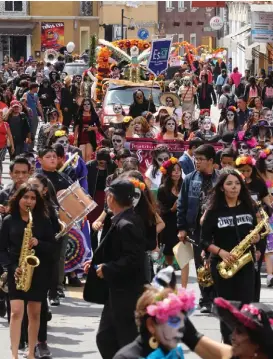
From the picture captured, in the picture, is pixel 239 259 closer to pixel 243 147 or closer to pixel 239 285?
pixel 239 285

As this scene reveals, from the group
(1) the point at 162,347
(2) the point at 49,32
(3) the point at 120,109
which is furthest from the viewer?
(2) the point at 49,32

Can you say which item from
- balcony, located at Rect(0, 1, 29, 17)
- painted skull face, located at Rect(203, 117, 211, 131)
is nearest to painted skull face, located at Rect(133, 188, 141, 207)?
painted skull face, located at Rect(203, 117, 211, 131)

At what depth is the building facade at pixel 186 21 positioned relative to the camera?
9200cm

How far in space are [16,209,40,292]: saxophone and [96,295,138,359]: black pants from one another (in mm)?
1262

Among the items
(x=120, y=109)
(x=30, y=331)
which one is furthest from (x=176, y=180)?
(x=120, y=109)

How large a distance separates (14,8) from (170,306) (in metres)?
73.4

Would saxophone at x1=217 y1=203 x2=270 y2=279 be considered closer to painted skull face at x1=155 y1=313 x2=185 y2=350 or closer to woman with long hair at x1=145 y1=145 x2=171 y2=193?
painted skull face at x1=155 y1=313 x2=185 y2=350

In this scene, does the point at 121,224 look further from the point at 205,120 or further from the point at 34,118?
the point at 34,118

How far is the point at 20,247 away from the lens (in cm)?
945

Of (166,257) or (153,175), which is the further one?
(153,175)

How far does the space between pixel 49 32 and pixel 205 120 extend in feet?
190

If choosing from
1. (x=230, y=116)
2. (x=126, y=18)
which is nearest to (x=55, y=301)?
(x=230, y=116)

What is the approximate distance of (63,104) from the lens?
95.1ft

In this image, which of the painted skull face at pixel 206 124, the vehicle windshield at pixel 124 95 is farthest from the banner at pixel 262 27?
the painted skull face at pixel 206 124
